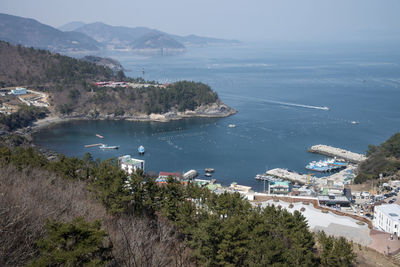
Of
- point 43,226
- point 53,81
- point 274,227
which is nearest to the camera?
point 43,226

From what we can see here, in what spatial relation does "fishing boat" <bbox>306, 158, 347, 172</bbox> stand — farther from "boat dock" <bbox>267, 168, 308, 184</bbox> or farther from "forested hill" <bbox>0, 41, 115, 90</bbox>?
"forested hill" <bbox>0, 41, 115, 90</bbox>

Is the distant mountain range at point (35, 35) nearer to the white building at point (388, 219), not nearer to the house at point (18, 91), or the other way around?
the house at point (18, 91)

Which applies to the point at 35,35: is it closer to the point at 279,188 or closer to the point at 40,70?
the point at 40,70

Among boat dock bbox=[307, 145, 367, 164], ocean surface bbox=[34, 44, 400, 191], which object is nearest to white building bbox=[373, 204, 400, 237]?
ocean surface bbox=[34, 44, 400, 191]

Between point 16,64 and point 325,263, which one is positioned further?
point 16,64

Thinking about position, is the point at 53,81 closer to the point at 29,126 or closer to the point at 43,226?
the point at 29,126

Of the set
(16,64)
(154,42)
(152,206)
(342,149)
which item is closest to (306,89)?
(342,149)

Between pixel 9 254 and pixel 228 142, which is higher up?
pixel 9 254

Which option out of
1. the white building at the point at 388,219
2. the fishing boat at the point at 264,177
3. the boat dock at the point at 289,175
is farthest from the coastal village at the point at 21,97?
the white building at the point at 388,219
